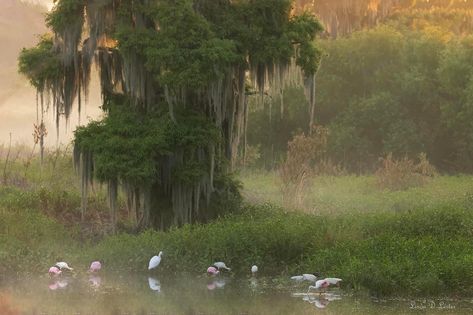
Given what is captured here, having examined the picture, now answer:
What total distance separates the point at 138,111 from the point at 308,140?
26.2 feet

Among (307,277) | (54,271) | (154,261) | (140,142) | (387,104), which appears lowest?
(54,271)

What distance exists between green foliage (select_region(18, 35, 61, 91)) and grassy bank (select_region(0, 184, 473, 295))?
3.37 metres

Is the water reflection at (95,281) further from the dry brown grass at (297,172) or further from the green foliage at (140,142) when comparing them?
the dry brown grass at (297,172)

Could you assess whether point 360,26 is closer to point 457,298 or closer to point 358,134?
point 358,134

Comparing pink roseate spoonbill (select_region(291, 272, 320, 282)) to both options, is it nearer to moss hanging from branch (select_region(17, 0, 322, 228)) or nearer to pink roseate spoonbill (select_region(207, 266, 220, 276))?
pink roseate spoonbill (select_region(207, 266, 220, 276))

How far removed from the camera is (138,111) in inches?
968

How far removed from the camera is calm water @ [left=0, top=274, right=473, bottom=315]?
1678 cm

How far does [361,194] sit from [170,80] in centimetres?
1121

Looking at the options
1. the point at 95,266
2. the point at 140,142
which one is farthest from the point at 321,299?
the point at 140,142

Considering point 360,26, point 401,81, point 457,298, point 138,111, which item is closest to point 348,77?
point 401,81

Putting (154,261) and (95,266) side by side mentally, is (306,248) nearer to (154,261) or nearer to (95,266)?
(154,261)

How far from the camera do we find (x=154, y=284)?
19656 mm

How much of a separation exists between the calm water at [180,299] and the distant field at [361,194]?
8111mm

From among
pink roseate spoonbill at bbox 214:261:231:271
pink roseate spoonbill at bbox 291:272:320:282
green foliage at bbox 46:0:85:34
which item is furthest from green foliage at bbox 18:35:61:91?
pink roseate spoonbill at bbox 291:272:320:282
